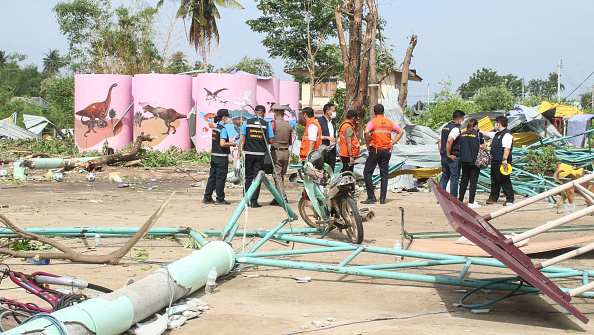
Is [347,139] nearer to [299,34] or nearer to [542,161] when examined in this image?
[542,161]

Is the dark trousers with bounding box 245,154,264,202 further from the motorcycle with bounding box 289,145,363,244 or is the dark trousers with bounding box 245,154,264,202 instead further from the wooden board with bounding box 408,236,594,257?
the wooden board with bounding box 408,236,594,257

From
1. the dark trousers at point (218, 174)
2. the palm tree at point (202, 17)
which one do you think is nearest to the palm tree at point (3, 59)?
the palm tree at point (202, 17)

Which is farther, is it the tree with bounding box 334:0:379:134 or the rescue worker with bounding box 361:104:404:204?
the tree with bounding box 334:0:379:134

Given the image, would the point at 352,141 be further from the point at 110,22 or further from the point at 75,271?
the point at 110,22

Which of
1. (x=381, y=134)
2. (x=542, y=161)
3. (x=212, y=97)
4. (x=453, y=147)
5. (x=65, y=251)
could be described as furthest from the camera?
(x=212, y=97)

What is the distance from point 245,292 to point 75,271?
1713 millimetres

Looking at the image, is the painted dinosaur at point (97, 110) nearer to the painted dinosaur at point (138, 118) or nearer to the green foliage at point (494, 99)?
the painted dinosaur at point (138, 118)

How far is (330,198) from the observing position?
24.9 feet

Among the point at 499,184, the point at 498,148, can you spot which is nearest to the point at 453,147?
the point at 498,148

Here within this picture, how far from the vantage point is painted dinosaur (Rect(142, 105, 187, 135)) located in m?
23.9

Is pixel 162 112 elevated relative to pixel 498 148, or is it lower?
elevated

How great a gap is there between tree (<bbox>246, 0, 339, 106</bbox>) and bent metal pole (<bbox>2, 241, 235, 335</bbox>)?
35.0 metres

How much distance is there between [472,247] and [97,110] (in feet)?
66.2

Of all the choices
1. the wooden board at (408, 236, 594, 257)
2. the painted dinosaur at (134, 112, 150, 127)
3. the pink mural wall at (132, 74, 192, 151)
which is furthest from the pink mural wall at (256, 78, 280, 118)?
the wooden board at (408, 236, 594, 257)
